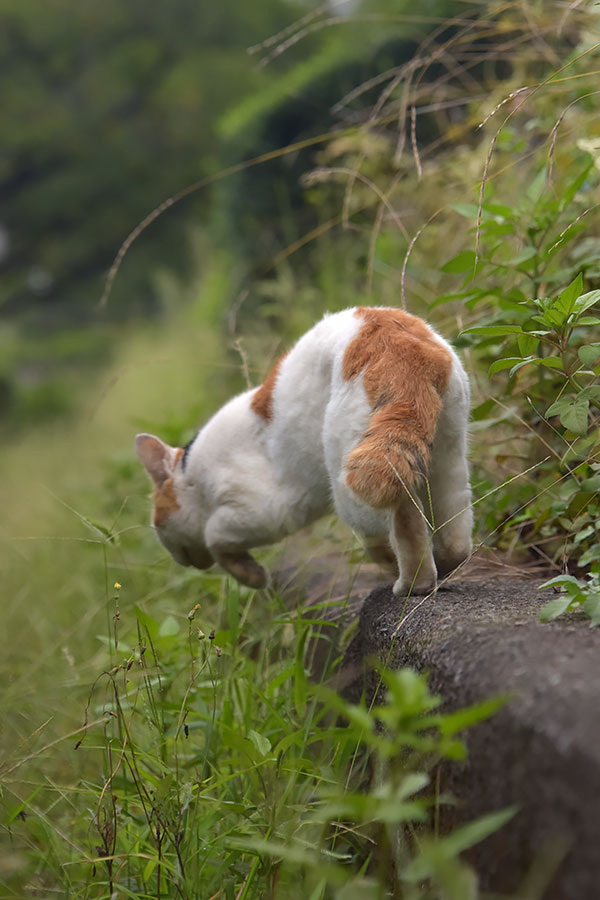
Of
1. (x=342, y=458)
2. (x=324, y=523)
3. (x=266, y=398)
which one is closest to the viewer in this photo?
(x=342, y=458)

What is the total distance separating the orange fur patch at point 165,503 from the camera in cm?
263

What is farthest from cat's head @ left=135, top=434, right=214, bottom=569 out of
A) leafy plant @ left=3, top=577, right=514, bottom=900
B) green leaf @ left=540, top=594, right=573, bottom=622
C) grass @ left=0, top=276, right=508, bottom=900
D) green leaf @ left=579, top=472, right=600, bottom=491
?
green leaf @ left=540, top=594, right=573, bottom=622

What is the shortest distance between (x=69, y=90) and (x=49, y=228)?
3.56 meters

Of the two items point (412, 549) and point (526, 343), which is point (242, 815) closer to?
point (412, 549)

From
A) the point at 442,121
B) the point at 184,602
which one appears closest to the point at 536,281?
the point at 184,602

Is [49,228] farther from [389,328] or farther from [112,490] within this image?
[389,328]

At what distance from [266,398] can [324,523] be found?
32.2 inches

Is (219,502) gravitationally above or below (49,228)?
above

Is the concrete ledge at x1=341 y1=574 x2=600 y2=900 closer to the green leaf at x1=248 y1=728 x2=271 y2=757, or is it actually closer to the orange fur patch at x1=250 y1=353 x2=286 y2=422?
the green leaf at x1=248 y1=728 x2=271 y2=757

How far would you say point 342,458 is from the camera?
76.9 inches

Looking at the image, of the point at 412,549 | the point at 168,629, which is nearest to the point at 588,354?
the point at 412,549

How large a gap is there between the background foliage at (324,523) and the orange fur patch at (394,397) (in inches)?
5.6

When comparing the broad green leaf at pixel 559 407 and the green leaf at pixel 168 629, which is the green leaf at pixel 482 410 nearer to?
the broad green leaf at pixel 559 407

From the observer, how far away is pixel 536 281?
7.25 ft
